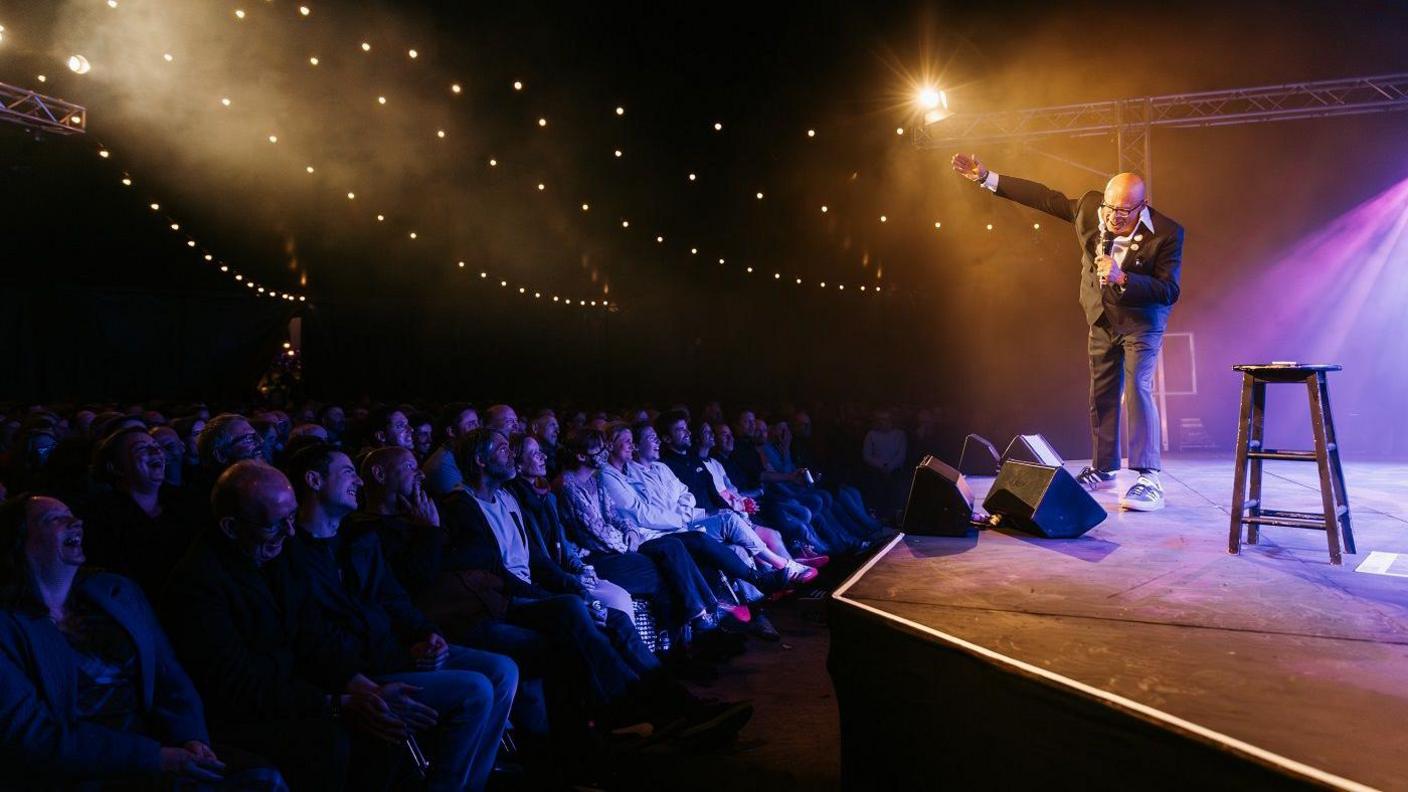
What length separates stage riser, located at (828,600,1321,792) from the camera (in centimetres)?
144

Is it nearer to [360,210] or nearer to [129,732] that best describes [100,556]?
[129,732]

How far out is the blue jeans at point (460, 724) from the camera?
8.57ft

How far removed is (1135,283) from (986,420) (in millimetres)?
9415

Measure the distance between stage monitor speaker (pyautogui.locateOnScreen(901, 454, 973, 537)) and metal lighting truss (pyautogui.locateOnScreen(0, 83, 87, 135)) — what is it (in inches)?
336

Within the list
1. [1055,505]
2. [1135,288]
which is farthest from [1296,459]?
[1135,288]

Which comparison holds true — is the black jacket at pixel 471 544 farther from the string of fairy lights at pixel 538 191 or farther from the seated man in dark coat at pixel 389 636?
the string of fairy lights at pixel 538 191

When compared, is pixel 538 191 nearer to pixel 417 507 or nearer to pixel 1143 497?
pixel 417 507

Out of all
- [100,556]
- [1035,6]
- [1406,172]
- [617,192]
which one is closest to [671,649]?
[100,556]

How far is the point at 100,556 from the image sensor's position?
280cm

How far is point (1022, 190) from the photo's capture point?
13.8ft

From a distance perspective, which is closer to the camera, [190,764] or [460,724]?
[190,764]

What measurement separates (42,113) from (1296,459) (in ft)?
33.0

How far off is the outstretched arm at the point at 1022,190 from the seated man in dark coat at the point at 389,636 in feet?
10.4

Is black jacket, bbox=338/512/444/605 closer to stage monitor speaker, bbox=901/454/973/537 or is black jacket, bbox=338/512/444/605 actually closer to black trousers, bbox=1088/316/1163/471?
stage monitor speaker, bbox=901/454/973/537
